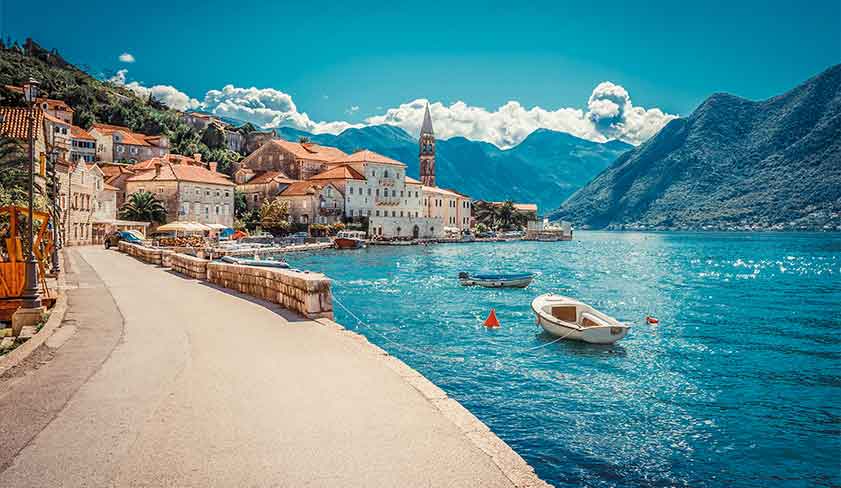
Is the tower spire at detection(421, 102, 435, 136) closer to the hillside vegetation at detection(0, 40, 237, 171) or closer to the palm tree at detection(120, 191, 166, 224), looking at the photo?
the hillside vegetation at detection(0, 40, 237, 171)

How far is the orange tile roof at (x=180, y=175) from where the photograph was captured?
250 ft

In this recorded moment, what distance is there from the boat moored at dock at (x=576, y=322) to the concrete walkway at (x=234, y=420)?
1019cm

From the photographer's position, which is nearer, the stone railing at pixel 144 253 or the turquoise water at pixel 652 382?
the turquoise water at pixel 652 382

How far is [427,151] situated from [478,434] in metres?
128

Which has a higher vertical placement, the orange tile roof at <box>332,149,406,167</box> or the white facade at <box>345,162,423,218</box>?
the orange tile roof at <box>332,149,406,167</box>

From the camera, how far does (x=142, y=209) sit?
70.6 metres

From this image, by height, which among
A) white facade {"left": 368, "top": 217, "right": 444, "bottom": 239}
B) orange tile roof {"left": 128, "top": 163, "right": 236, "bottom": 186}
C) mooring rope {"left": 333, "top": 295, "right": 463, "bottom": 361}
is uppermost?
orange tile roof {"left": 128, "top": 163, "right": 236, "bottom": 186}

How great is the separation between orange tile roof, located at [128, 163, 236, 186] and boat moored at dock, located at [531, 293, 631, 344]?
6444 cm

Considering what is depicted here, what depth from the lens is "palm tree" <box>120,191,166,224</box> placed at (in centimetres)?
7056

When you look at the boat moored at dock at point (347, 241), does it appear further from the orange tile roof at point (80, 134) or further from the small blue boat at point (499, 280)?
the small blue boat at point (499, 280)

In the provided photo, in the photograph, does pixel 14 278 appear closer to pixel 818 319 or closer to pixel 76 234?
pixel 818 319

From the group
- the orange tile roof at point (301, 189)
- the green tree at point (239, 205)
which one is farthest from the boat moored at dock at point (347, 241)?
the green tree at point (239, 205)

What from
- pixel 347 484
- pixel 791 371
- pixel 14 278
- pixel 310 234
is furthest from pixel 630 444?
pixel 310 234

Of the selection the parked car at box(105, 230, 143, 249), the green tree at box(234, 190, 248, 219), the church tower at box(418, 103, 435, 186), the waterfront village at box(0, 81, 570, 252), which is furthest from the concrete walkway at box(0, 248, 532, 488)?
the church tower at box(418, 103, 435, 186)
